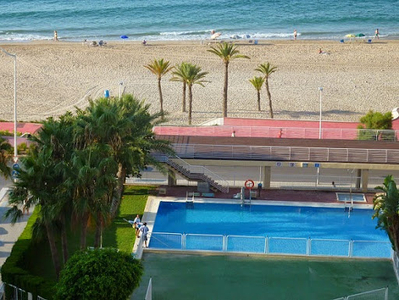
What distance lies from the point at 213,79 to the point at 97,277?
136 ft

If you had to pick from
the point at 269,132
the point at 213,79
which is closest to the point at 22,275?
the point at 269,132

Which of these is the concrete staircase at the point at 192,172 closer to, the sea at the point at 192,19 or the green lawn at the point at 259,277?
the green lawn at the point at 259,277

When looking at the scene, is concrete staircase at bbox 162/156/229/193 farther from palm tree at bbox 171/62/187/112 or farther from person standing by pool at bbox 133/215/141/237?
palm tree at bbox 171/62/187/112

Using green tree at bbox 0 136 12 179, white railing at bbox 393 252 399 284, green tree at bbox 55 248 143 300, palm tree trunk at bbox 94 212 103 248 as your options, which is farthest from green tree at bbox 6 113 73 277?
white railing at bbox 393 252 399 284

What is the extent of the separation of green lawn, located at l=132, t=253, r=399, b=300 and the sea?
58.5 meters

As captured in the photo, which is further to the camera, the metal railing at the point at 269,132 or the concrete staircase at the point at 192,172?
the metal railing at the point at 269,132

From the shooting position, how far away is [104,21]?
103750 mm

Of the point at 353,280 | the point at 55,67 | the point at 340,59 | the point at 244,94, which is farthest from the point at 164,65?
the point at 353,280

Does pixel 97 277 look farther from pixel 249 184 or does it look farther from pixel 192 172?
pixel 249 184

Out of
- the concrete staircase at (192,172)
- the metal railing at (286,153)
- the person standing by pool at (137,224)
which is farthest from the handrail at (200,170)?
the person standing by pool at (137,224)

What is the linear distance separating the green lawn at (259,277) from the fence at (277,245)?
40cm

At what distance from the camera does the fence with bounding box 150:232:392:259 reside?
3403 centimetres

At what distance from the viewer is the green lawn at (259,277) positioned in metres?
30.8

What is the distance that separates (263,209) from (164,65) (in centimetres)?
2007
